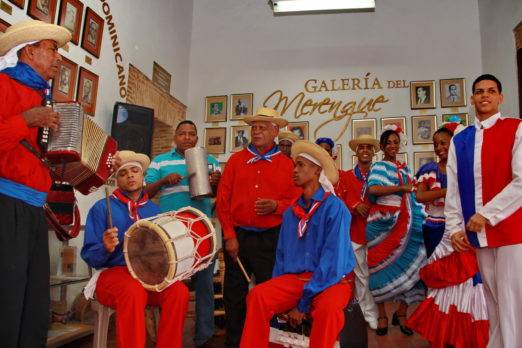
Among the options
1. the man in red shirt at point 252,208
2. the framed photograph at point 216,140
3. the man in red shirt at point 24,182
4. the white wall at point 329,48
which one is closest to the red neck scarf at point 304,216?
the man in red shirt at point 252,208

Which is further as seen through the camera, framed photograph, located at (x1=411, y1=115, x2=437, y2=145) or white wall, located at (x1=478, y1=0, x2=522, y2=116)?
framed photograph, located at (x1=411, y1=115, x2=437, y2=145)

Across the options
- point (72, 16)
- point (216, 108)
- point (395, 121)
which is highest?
point (72, 16)

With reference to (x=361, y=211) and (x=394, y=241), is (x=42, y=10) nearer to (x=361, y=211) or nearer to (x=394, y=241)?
(x=361, y=211)

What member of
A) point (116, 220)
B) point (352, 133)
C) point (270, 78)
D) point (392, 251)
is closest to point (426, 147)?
point (352, 133)

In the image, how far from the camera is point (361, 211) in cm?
425

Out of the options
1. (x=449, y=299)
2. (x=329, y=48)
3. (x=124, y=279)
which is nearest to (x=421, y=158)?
(x=329, y=48)

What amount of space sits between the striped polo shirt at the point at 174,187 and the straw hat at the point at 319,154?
1.17m

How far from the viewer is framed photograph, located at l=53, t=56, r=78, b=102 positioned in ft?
14.6

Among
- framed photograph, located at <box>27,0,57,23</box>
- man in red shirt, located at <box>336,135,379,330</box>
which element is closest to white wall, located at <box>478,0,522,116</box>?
man in red shirt, located at <box>336,135,379,330</box>

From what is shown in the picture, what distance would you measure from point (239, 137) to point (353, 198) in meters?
3.72

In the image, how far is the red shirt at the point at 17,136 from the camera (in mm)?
1984

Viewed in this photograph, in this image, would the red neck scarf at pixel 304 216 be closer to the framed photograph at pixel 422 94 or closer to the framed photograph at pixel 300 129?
the framed photograph at pixel 300 129

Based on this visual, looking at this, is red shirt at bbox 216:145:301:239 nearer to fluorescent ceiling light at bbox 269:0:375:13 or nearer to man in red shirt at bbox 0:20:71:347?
man in red shirt at bbox 0:20:71:347

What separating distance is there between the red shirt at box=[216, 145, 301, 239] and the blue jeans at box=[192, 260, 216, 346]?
53cm
